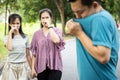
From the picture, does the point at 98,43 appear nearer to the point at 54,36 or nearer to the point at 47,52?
the point at 54,36

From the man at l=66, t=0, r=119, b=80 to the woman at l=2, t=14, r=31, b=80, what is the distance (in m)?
3.37

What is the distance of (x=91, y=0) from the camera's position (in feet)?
9.20

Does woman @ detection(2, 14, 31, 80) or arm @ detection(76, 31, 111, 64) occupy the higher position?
arm @ detection(76, 31, 111, 64)

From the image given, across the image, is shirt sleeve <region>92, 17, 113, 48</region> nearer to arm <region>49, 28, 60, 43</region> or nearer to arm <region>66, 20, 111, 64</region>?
arm <region>66, 20, 111, 64</region>

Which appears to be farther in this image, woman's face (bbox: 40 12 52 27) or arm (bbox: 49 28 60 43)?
woman's face (bbox: 40 12 52 27)

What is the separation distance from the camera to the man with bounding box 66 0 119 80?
2.71 m

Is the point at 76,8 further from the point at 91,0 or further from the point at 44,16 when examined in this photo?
the point at 44,16

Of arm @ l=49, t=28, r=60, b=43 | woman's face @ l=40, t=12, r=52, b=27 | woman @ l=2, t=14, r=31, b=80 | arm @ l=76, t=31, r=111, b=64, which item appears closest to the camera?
arm @ l=76, t=31, r=111, b=64

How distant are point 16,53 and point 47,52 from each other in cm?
55

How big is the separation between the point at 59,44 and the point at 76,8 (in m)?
3.30

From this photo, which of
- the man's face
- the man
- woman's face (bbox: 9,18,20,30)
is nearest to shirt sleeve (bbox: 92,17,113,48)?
the man

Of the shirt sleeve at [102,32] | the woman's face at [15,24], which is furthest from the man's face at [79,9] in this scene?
the woman's face at [15,24]

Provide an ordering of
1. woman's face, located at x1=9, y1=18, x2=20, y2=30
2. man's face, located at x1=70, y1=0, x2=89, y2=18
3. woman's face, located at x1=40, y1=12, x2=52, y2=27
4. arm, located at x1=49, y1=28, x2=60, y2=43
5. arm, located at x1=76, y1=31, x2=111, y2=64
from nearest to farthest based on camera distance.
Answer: arm, located at x1=76, y1=31, x2=111, y2=64 → man's face, located at x1=70, y1=0, x2=89, y2=18 → arm, located at x1=49, y1=28, x2=60, y2=43 → woman's face, located at x1=40, y1=12, x2=52, y2=27 → woman's face, located at x1=9, y1=18, x2=20, y2=30

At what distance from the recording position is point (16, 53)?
6340 millimetres
